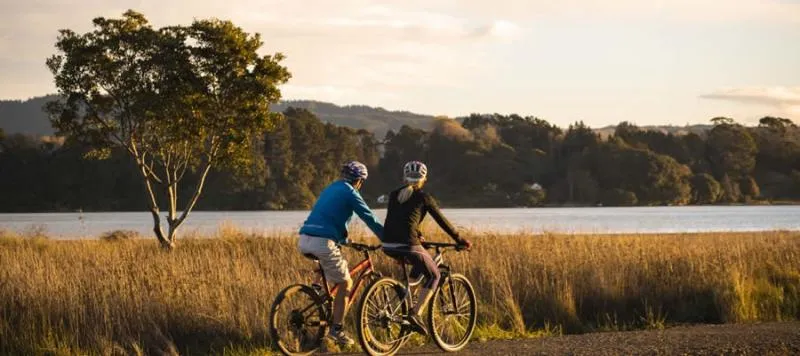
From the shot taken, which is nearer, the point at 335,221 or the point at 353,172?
the point at 335,221

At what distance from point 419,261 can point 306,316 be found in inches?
51.9

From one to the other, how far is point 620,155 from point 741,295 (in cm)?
11015

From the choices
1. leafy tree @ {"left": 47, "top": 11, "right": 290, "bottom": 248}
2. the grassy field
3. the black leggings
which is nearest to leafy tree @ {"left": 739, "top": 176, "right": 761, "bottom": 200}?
leafy tree @ {"left": 47, "top": 11, "right": 290, "bottom": 248}

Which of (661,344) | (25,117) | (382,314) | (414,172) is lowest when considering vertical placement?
(661,344)

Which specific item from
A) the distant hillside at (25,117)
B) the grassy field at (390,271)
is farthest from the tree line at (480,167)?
the grassy field at (390,271)

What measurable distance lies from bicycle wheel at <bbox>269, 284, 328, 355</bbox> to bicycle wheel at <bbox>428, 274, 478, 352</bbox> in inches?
51.5

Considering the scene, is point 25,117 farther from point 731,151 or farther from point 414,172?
point 414,172

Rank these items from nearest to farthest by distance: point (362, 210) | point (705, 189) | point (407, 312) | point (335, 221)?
point (362, 210) → point (335, 221) → point (407, 312) → point (705, 189)

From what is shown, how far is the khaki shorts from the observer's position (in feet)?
35.4

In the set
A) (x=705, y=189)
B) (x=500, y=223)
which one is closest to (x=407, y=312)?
(x=500, y=223)

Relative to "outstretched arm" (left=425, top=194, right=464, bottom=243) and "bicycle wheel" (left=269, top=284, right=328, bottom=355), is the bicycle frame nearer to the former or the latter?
"bicycle wheel" (left=269, top=284, right=328, bottom=355)

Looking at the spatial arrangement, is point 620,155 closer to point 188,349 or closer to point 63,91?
point 63,91

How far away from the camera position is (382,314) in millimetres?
11094

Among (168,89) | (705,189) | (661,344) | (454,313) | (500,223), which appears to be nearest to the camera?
(454,313)
